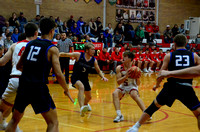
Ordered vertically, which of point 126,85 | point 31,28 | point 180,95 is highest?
point 31,28

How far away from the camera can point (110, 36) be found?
21.0m

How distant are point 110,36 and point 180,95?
1618 cm

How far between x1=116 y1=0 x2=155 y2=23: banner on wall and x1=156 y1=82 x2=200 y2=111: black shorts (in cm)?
2082

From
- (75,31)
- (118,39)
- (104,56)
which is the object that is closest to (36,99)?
(104,56)

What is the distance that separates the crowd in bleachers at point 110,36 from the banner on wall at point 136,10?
112 centimetres

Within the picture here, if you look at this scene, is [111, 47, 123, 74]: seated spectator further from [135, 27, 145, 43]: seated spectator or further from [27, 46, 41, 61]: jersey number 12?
[27, 46, 41, 61]: jersey number 12

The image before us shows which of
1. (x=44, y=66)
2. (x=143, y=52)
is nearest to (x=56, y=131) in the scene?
(x=44, y=66)

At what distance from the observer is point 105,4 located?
24.8 metres

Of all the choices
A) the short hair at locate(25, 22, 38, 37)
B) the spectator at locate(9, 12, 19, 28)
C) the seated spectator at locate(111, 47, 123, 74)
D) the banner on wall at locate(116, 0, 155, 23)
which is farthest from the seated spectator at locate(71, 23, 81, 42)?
the short hair at locate(25, 22, 38, 37)

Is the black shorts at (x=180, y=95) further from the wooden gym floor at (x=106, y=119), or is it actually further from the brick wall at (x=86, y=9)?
the brick wall at (x=86, y=9)

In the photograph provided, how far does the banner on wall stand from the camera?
25711 mm

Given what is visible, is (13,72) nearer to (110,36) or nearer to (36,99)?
(36,99)

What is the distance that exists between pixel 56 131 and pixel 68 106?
4.30 meters

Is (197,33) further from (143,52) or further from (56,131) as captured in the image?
(56,131)
